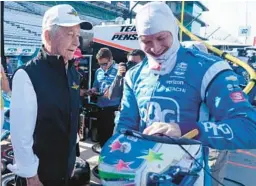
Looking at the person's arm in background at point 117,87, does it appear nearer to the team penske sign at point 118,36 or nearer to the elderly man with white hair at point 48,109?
the elderly man with white hair at point 48,109

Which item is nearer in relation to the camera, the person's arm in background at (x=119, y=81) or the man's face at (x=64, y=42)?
the man's face at (x=64, y=42)

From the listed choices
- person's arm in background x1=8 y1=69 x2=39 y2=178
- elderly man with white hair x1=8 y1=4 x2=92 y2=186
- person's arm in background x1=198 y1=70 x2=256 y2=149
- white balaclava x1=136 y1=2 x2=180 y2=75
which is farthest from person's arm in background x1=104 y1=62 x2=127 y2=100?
person's arm in background x1=198 y1=70 x2=256 y2=149

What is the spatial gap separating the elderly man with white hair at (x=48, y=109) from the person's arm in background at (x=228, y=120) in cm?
86

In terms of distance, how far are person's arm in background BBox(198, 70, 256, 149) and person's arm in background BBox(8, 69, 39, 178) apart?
0.88 meters

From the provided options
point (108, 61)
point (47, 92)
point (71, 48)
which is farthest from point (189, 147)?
point (108, 61)

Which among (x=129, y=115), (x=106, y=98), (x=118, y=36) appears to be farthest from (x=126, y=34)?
(x=129, y=115)

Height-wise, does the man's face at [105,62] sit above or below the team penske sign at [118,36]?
below

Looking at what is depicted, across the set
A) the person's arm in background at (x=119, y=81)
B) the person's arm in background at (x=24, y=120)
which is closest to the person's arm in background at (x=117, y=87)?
the person's arm in background at (x=119, y=81)

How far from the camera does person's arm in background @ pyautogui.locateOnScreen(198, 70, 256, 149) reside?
1.02 m

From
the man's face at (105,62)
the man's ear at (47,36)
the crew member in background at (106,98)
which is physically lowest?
the crew member in background at (106,98)

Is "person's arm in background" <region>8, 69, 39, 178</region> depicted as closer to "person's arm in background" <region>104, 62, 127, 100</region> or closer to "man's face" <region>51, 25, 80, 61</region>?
"man's face" <region>51, 25, 80, 61</region>

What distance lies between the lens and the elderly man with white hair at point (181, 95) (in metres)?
1.03

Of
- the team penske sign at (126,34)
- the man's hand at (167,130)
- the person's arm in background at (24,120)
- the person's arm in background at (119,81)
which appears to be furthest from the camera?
the team penske sign at (126,34)

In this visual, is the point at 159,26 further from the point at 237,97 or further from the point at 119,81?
Result: the point at 119,81
